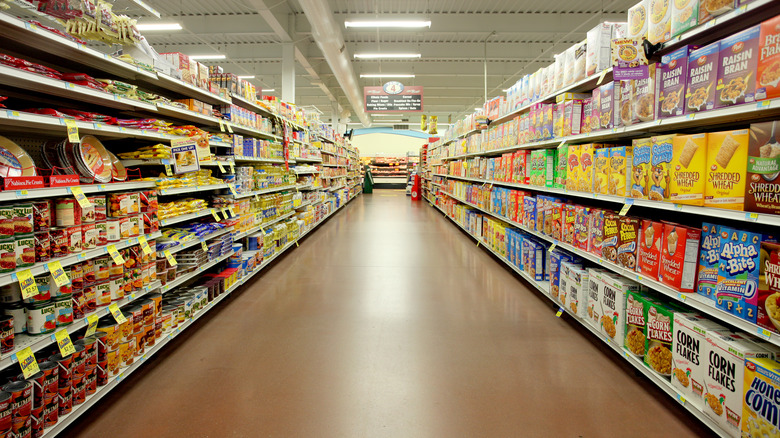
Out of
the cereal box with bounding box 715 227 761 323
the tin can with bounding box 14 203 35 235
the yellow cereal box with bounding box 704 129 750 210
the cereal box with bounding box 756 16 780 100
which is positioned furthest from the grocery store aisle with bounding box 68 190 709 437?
the cereal box with bounding box 756 16 780 100

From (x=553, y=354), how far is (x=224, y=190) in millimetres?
3592

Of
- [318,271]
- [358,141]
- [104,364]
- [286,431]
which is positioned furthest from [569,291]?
[358,141]

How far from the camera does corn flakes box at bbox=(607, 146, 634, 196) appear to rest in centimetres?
242

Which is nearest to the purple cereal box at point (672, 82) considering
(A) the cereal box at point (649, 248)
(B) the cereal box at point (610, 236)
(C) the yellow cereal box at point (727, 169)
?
(C) the yellow cereal box at point (727, 169)

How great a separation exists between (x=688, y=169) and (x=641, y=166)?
363 millimetres

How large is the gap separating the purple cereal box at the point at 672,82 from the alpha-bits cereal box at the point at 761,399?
1269mm

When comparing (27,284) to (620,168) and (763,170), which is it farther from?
(620,168)

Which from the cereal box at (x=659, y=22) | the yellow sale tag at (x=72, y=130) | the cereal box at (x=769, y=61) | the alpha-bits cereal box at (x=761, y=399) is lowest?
the alpha-bits cereal box at (x=761, y=399)

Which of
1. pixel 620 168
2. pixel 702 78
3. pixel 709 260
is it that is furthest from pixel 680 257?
pixel 702 78

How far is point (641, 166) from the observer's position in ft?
7.33

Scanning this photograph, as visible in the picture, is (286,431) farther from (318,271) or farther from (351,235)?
(351,235)

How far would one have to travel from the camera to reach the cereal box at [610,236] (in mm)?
2502

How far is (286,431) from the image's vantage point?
6.05 feet

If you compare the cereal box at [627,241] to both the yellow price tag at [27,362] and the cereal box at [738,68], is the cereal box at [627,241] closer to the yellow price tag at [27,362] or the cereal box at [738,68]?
the cereal box at [738,68]
